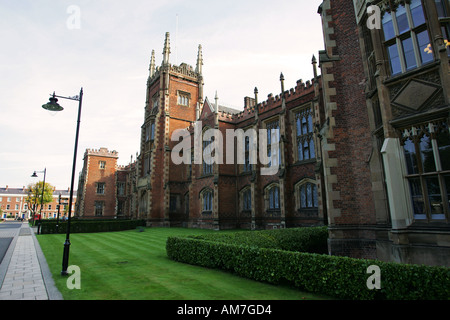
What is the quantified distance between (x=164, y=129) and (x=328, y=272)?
3350 cm

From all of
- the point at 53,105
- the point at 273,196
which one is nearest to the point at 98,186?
the point at 273,196

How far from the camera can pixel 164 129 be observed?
36.9 meters

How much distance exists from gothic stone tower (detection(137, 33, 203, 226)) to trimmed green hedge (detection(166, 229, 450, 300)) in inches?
1056

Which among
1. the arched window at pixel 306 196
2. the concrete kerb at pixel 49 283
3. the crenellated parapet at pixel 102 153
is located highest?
the crenellated parapet at pixel 102 153

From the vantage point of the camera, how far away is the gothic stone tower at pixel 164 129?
35.0 metres

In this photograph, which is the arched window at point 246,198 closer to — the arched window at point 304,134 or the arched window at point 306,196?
the arched window at point 306,196

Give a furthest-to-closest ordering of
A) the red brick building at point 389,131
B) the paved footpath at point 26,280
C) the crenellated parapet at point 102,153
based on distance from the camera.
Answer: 1. the crenellated parapet at point 102,153
2. the red brick building at point 389,131
3. the paved footpath at point 26,280

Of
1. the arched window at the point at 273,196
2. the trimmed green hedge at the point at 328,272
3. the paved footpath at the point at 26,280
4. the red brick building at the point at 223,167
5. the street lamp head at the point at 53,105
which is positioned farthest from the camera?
the arched window at the point at 273,196

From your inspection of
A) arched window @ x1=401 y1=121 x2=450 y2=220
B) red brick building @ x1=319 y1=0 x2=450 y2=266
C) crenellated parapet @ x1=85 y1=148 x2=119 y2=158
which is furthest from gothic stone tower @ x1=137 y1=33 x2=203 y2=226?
arched window @ x1=401 y1=121 x2=450 y2=220

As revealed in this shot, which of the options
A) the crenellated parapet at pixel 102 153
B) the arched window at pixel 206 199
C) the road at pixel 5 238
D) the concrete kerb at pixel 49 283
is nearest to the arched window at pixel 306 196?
the arched window at pixel 206 199

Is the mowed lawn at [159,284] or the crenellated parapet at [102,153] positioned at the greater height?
the crenellated parapet at [102,153]

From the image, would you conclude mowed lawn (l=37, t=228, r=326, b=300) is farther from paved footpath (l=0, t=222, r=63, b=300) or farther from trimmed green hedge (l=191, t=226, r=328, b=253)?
trimmed green hedge (l=191, t=226, r=328, b=253)

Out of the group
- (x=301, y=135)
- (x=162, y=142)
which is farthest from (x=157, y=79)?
(x=301, y=135)

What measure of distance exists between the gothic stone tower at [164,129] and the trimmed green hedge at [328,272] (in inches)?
1056
